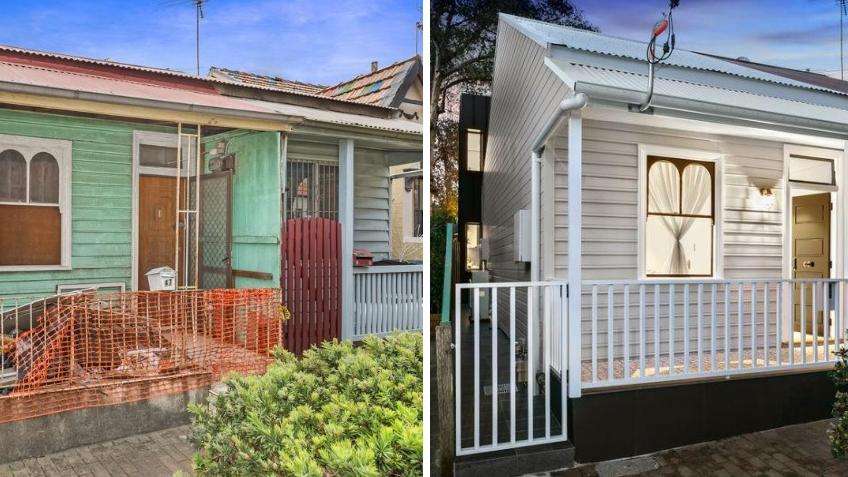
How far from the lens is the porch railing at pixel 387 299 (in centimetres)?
174

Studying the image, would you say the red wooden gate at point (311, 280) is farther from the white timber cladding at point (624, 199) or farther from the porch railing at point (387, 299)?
the white timber cladding at point (624, 199)

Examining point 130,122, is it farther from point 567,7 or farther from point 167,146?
point 567,7

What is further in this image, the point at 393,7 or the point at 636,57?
the point at 636,57

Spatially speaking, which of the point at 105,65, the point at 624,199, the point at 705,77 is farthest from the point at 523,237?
the point at 105,65

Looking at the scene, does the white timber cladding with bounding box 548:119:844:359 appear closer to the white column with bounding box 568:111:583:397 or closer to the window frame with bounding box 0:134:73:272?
the white column with bounding box 568:111:583:397

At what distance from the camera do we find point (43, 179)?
4.16ft

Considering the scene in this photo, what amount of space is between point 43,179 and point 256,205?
0.53 metres

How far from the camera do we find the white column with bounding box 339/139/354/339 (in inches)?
66.2

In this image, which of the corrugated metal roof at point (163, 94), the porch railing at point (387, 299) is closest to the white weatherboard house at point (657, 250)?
the porch railing at point (387, 299)

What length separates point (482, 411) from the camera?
244 cm

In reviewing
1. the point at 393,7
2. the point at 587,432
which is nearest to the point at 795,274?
the point at 587,432

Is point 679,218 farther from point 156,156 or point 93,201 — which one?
point 93,201

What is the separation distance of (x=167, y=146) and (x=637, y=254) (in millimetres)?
2438

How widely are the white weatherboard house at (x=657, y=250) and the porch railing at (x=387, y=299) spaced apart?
41 centimetres
